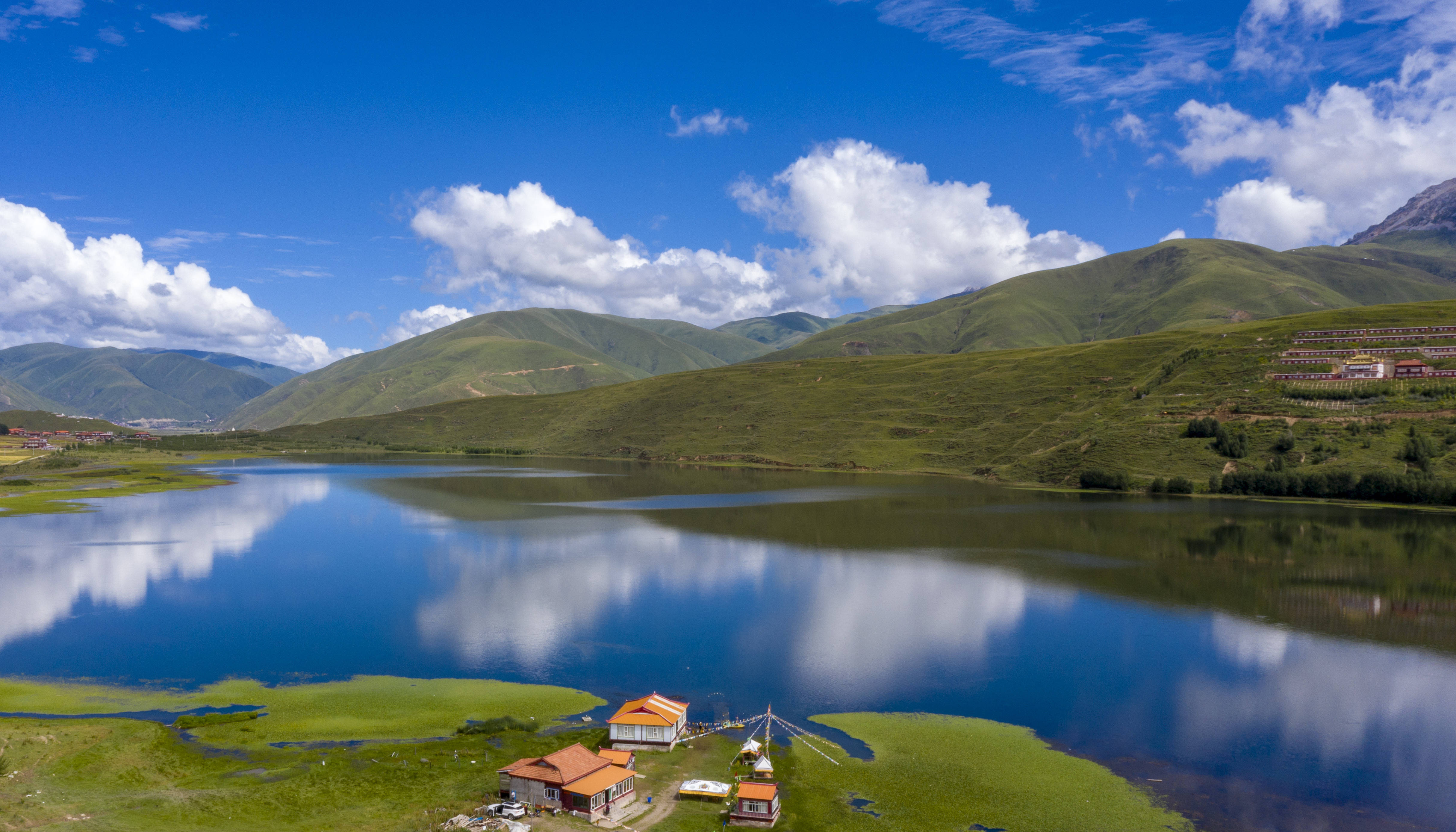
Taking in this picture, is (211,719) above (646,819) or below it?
above

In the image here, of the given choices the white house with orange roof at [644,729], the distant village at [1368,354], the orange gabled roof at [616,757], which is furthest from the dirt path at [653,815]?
the distant village at [1368,354]

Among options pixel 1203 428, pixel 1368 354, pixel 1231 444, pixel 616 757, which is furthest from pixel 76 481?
pixel 1368 354

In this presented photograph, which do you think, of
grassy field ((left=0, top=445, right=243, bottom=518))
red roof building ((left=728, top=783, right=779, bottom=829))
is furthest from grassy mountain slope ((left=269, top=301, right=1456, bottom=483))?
grassy field ((left=0, top=445, right=243, bottom=518))

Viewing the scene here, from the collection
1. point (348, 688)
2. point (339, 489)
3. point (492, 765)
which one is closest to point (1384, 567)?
point (492, 765)

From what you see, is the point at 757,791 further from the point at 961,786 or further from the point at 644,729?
the point at 961,786

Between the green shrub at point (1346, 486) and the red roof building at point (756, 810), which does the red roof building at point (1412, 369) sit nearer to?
the green shrub at point (1346, 486)

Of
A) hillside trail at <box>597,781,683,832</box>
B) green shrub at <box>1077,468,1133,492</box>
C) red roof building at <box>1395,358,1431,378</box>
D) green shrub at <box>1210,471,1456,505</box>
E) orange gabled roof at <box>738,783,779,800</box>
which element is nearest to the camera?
hillside trail at <box>597,781,683,832</box>

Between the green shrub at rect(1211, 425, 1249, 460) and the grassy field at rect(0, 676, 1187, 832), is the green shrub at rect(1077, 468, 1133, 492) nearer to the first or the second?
the green shrub at rect(1211, 425, 1249, 460)
